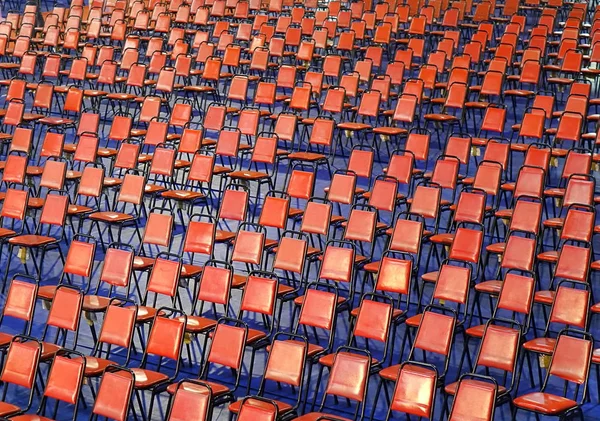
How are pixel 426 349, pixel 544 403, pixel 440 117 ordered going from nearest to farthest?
pixel 544 403, pixel 426 349, pixel 440 117

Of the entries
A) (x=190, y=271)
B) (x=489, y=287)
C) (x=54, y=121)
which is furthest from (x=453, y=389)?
(x=54, y=121)

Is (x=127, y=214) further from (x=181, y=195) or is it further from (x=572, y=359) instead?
(x=572, y=359)

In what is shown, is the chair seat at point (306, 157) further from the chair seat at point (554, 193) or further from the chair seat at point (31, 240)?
the chair seat at point (31, 240)

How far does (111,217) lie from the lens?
32.0 ft

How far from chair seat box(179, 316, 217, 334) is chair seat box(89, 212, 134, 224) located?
199cm

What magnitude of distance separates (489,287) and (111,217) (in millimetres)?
3775

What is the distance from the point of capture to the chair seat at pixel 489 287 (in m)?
8.12

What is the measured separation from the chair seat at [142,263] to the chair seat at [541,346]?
134 inches

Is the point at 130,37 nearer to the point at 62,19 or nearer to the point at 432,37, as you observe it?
the point at 62,19

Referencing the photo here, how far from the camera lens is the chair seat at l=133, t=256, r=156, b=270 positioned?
8.87 meters

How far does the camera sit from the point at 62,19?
642 inches

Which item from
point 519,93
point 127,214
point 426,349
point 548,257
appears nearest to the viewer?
point 426,349

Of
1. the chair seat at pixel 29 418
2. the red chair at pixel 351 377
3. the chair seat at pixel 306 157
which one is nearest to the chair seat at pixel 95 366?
the chair seat at pixel 29 418

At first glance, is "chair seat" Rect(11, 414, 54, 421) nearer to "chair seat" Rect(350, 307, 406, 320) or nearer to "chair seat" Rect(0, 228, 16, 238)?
"chair seat" Rect(350, 307, 406, 320)
